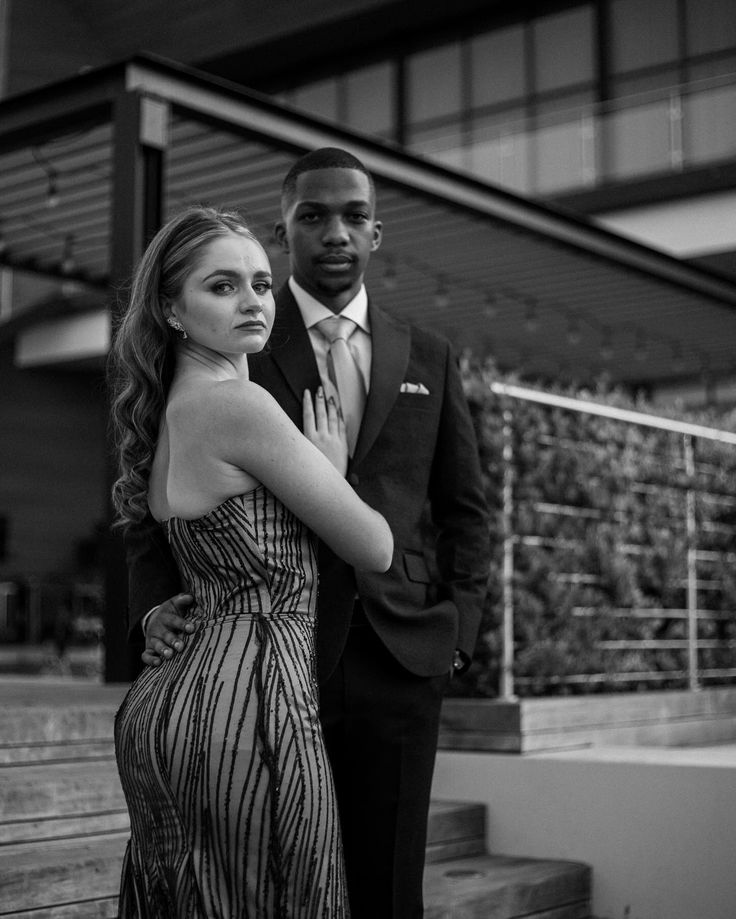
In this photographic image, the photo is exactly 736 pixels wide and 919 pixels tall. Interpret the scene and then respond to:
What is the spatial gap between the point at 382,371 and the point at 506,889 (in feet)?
7.49

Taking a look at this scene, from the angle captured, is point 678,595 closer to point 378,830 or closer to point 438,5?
point 378,830

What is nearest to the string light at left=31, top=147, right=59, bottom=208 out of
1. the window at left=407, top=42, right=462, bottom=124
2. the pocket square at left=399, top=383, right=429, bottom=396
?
the pocket square at left=399, top=383, right=429, bottom=396

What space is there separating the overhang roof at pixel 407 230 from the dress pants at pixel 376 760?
2.62m

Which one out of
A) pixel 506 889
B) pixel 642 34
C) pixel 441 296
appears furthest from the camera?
pixel 642 34

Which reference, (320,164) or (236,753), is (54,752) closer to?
(320,164)

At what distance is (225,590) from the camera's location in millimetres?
2180

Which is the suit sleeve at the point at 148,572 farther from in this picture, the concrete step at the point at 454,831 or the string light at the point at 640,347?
the string light at the point at 640,347

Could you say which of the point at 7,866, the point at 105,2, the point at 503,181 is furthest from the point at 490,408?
the point at 105,2

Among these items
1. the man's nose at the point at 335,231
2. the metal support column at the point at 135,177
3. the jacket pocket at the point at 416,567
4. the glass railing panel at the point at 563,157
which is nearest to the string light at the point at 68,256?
the metal support column at the point at 135,177

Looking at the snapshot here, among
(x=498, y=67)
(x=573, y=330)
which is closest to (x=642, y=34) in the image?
(x=498, y=67)

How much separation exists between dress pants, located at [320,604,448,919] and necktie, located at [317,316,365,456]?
445mm

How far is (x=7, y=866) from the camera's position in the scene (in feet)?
11.9

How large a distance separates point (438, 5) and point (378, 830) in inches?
683

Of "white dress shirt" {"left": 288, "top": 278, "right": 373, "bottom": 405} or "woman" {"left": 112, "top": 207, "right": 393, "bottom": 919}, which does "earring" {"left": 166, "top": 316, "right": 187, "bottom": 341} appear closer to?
"woman" {"left": 112, "top": 207, "right": 393, "bottom": 919}
